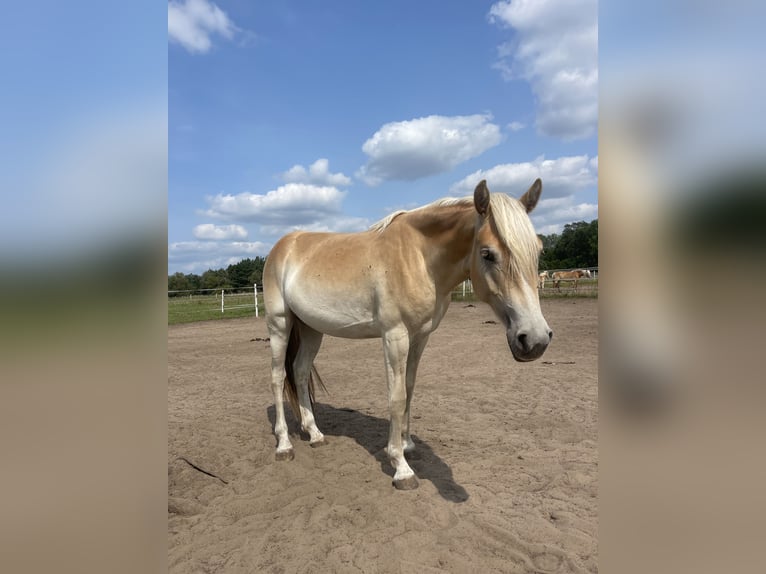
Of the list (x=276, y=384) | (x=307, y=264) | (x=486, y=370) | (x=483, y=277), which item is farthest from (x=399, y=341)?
(x=486, y=370)

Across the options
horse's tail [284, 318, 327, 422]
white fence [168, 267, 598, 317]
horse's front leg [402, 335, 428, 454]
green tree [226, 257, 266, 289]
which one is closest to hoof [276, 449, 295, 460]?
horse's tail [284, 318, 327, 422]

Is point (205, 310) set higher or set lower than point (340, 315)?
lower

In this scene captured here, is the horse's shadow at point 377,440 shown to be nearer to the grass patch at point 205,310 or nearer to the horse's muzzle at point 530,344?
the horse's muzzle at point 530,344

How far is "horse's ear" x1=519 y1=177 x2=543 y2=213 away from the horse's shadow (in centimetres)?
221

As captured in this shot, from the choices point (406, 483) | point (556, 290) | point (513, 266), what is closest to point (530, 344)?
point (513, 266)

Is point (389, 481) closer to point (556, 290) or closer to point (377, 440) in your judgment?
point (377, 440)

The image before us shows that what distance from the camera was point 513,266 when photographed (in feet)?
7.54

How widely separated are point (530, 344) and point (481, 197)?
0.95 m

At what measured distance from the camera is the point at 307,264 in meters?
4.06

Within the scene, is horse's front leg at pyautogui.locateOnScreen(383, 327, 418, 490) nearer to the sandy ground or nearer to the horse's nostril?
the sandy ground

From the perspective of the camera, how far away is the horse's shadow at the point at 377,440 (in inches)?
130
